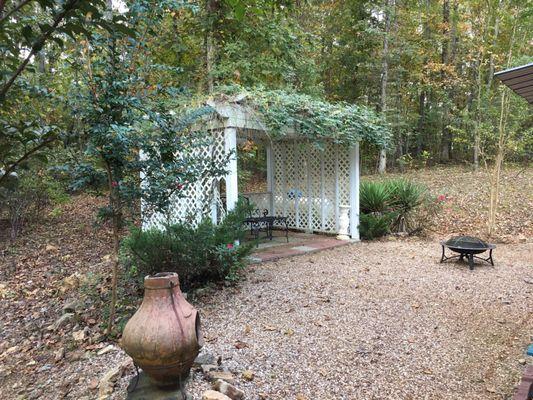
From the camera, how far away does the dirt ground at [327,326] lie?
2.48 m

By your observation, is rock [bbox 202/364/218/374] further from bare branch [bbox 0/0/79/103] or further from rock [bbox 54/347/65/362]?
bare branch [bbox 0/0/79/103]

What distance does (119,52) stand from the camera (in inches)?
122

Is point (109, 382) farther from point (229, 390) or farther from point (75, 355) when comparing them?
point (75, 355)

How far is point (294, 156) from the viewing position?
8.25m

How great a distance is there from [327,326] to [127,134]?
224cm

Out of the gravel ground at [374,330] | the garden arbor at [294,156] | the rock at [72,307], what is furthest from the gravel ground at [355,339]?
the garden arbor at [294,156]

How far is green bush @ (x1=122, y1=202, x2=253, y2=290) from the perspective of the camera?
12.6 ft

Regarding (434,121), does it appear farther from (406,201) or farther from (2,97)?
(2,97)

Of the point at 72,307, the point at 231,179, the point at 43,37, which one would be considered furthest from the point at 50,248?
the point at 43,37

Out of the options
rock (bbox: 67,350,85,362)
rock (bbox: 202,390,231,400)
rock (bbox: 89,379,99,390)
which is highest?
rock (bbox: 202,390,231,400)

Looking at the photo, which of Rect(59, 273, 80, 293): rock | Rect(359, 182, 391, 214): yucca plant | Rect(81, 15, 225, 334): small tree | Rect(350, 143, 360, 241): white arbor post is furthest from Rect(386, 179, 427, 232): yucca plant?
Rect(59, 273, 80, 293): rock

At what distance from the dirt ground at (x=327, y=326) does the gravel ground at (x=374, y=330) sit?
0.01 m

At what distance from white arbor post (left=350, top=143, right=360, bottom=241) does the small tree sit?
14.3 feet

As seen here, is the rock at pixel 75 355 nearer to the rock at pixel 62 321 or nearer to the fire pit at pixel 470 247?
the rock at pixel 62 321
